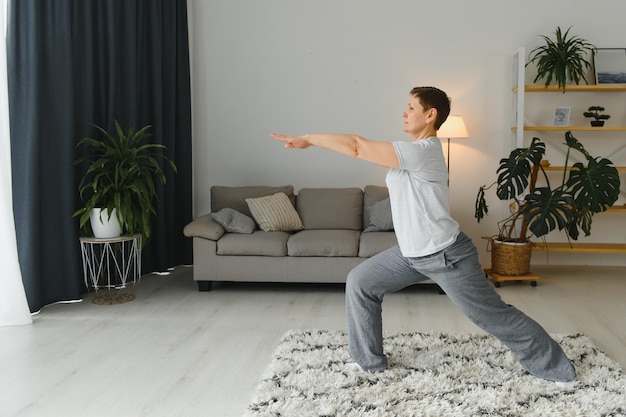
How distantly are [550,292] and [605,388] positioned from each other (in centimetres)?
222

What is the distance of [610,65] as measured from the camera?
19.1ft

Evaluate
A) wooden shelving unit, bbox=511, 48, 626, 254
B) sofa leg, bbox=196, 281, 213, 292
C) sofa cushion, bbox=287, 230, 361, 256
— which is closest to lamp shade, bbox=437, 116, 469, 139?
wooden shelving unit, bbox=511, 48, 626, 254

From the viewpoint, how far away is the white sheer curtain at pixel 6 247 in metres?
3.89

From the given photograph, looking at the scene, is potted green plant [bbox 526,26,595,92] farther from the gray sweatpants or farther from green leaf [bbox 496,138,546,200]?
the gray sweatpants

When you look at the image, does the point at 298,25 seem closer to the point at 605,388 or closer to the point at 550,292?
the point at 550,292

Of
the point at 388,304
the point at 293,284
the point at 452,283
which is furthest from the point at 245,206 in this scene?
the point at 452,283

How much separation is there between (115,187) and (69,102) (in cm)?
64

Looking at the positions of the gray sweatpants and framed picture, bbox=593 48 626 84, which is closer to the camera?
the gray sweatpants

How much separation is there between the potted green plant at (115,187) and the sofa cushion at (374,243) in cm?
156

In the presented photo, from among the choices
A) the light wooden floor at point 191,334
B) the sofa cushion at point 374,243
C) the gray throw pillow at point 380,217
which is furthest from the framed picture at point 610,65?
the sofa cushion at point 374,243

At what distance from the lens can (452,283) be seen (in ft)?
9.30

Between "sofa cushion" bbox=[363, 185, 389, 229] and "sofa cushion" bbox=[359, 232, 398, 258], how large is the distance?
51 cm

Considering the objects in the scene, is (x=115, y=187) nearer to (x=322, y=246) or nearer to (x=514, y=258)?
(x=322, y=246)

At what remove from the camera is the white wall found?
235 inches
